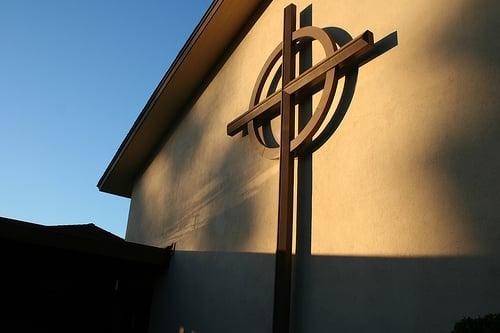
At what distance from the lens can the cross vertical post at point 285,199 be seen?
4.29 metres

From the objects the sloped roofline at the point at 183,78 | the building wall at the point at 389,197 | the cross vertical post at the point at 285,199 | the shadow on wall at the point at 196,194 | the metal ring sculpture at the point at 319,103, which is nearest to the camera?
the building wall at the point at 389,197

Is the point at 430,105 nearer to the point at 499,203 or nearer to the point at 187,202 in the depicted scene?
the point at 499,203

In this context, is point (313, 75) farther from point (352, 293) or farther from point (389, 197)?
point (352, 293)

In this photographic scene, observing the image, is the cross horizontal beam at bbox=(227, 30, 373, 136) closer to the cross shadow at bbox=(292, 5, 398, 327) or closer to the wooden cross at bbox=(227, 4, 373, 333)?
the wooden cross at bbox=(227, 4, 373, 333)

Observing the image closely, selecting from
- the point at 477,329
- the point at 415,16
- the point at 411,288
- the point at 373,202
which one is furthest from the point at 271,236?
the point at 477,329

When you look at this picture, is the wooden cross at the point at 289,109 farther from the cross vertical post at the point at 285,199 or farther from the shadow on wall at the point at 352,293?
the shadow on wall at the point at 352,293

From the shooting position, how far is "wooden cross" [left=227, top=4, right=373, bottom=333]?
433 centimetres

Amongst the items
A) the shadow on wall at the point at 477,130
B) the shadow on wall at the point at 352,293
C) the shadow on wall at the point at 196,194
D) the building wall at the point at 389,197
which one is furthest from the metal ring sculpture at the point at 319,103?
the shadow on wall at the point at 477,130

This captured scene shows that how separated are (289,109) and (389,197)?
155cm

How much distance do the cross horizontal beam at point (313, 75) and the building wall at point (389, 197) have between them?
15 cm

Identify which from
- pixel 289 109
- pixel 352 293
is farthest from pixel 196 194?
pixel 352 293

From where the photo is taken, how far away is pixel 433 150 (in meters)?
3.54

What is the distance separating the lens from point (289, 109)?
16.4 ft

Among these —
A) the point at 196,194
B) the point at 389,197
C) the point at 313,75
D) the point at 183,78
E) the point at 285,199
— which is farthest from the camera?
the point at 183,78
